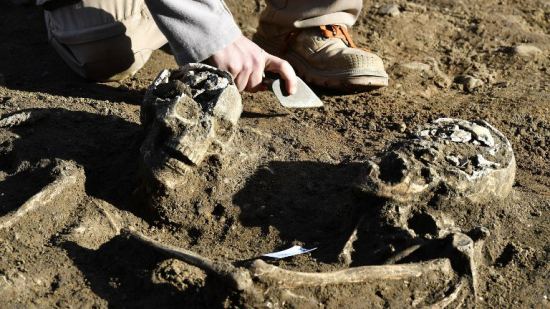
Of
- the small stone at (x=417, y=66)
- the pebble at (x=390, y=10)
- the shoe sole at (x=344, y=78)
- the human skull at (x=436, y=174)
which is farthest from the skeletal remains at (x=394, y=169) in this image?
the pebble at (x=390, y=10)

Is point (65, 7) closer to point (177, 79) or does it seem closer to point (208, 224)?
point (177, 79)

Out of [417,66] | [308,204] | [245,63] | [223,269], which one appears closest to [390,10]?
[417,66]

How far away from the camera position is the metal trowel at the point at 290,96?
326 cm

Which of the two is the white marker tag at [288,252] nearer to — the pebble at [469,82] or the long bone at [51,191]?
the long bone at [51,191]

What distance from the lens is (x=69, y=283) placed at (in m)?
2.39

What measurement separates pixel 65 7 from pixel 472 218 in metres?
2.31

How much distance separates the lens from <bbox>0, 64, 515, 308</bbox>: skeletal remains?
2420mm

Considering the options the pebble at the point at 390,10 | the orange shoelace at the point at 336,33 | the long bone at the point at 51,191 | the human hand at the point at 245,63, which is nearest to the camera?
the long bone at the point at 51,191

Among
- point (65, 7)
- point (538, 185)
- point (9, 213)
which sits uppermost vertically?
point (9, 213)

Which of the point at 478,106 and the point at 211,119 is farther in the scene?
the point at 478,106

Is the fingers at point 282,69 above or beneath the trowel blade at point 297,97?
above

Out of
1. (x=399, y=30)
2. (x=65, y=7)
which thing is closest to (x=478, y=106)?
(x=399, y=30)

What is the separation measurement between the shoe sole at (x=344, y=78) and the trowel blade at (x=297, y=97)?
0.43 meters

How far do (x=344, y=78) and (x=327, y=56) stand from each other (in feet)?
0.52
